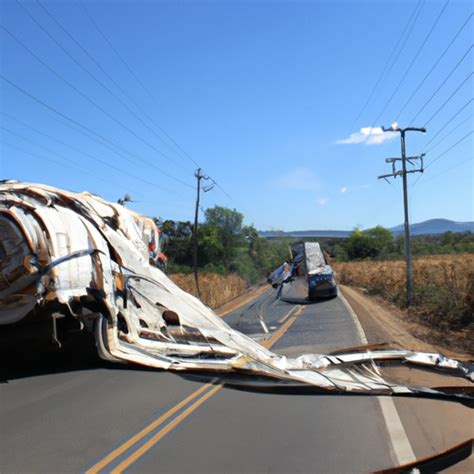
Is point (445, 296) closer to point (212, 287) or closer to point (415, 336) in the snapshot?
point (415, 336)

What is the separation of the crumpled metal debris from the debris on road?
21.1 meters

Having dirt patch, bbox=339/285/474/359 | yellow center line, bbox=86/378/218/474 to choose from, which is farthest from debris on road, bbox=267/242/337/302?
yellow center line, bbox=86/378/218/474

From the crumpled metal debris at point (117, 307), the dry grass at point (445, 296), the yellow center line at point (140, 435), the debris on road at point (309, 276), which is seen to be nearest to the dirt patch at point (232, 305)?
the debris on road at point (309, 276)

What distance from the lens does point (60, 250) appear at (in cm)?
959

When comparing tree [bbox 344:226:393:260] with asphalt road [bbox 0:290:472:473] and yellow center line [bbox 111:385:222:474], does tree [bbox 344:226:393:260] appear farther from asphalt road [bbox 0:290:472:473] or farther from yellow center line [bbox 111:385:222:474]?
yellow center line [bbox 111:385:222:474]

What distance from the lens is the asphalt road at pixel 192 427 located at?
539cm

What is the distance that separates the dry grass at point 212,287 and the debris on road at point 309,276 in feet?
26.6

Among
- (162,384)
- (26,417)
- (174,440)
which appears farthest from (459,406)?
(26,417)

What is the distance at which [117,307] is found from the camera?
10.3 metres

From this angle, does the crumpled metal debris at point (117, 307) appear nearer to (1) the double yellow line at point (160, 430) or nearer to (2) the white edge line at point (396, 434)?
(2) the white edge line at point (396, 434)

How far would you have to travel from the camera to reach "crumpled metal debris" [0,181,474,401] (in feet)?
30.3

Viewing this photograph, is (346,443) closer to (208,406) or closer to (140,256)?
(208,406)

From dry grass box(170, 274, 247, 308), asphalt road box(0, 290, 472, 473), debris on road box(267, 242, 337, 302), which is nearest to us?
Result: asphalt road box(0, 290, 472, 473)

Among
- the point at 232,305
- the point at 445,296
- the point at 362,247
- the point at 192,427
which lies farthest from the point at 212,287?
the point at 362,247
